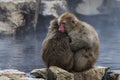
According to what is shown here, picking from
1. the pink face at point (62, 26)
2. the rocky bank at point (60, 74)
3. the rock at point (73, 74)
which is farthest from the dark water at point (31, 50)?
the pink face at point (62, 26)

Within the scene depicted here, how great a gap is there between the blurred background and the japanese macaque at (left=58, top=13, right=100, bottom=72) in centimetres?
314

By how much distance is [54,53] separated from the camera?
470cm

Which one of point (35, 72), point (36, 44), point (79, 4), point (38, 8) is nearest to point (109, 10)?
point (79, 4)

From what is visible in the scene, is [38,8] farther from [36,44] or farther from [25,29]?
[36,44]

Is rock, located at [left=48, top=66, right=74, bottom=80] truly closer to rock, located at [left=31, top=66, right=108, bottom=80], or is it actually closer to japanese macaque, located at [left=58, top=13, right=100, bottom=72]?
rock, located at [left=31, top=66, right=108, bottom=80]

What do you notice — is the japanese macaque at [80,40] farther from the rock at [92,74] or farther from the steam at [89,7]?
the steam at [89,7]

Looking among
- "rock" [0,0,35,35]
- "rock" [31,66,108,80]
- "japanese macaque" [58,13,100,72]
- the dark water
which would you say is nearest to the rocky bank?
"rock" [31,66,108,80]

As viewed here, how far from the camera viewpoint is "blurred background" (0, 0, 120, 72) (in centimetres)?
934

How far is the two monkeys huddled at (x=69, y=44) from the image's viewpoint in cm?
464

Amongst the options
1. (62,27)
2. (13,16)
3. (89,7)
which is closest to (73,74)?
(62,27)

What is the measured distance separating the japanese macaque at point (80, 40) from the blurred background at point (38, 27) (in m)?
3.14

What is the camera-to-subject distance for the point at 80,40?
15.1 ft

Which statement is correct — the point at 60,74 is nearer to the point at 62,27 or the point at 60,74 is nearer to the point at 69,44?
the point at 69,44

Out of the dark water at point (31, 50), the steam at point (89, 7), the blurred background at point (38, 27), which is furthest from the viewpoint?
the steam at point (89, 7)
